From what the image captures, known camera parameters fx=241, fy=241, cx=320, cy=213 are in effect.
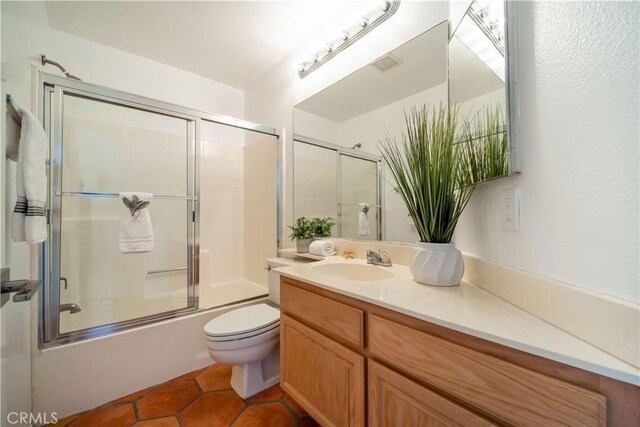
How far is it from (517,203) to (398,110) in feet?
2.80

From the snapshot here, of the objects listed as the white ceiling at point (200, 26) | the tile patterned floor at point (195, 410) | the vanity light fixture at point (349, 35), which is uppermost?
the white ceiling at point (200, 26)

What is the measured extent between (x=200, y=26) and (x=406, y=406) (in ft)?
8.33

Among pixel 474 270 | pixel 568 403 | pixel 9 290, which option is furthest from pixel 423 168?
pixel 9 290

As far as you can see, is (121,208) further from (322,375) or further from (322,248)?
(322,375)

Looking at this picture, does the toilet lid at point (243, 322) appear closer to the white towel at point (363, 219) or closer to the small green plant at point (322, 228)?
the small green plant at point (322, 228)

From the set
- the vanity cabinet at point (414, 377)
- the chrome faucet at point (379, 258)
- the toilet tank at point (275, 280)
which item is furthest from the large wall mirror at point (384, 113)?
the vanity cabinet at point (414, 377)

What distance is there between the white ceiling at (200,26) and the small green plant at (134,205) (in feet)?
4.25

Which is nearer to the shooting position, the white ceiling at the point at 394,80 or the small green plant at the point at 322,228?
the white ceiling at the point at 394,80

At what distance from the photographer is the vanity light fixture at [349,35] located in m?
1.39

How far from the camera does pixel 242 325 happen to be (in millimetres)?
1409

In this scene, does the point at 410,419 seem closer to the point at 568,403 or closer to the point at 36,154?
the point at 568,403

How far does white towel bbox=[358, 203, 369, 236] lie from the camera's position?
1.56 m

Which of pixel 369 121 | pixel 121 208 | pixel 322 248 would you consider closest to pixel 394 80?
pixel 369 121

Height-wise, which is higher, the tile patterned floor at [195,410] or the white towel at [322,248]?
the white towel at [322,248]
